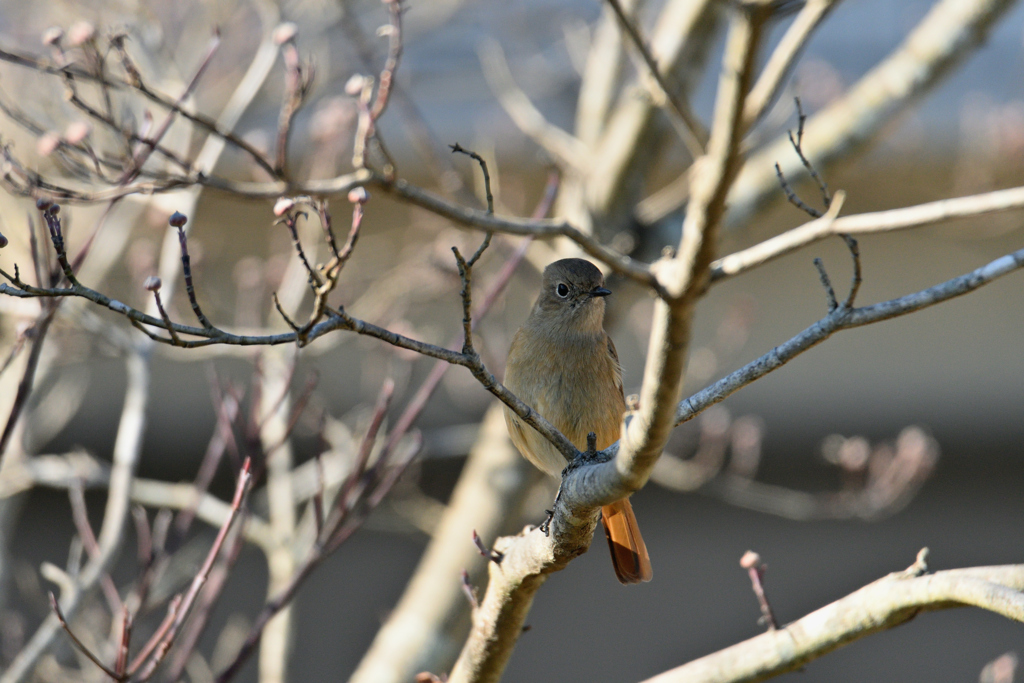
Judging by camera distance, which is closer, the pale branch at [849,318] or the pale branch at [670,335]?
the pale branch at [670,335]

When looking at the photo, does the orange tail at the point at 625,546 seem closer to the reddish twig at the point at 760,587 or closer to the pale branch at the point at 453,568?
the reddish twig at the point at 760,587

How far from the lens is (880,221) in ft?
3.92

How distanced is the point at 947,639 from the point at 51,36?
7189 mm

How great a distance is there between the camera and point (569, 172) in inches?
171

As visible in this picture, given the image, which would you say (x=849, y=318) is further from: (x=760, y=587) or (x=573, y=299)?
(x=573, y=299)

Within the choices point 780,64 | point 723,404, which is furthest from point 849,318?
point 723,404

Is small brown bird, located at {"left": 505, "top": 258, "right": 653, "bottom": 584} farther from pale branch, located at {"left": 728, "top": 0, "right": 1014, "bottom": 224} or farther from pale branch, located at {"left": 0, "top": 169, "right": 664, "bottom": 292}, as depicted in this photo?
pale branch, located at {"left": 0, "top": 169, "right": 664, "bottom": 292}

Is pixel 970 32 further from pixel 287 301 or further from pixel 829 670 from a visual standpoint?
pixel 829 670

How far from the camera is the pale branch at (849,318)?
4.40 feet

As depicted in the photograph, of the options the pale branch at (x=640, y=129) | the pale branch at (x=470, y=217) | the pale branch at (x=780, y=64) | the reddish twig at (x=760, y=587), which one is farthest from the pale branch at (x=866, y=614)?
the pale branch at (x=640, y=129)

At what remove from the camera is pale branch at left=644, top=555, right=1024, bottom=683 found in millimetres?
1746

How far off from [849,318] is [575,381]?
161 centimetres

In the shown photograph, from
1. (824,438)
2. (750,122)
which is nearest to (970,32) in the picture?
(750,122)

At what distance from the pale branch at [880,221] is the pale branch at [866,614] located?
0.82 metres
